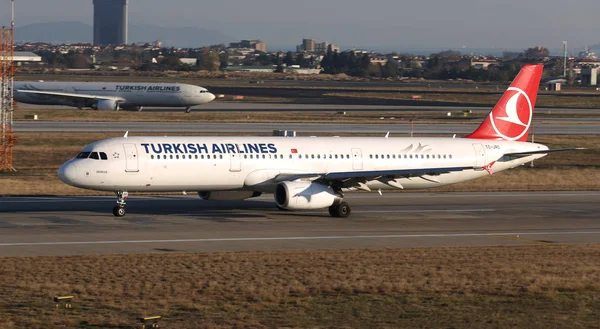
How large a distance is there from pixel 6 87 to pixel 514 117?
92.8 feet

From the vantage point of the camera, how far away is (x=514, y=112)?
44781mm

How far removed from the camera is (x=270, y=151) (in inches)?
1531

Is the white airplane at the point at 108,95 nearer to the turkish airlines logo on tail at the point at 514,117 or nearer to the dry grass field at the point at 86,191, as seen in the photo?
the dry grass field at the point at 86,191

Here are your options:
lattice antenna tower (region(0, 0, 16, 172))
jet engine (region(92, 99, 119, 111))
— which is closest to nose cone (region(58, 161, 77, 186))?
lattice antenna tower (region(0, 0, 16, 172))

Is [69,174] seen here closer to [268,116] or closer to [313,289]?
[313,289]

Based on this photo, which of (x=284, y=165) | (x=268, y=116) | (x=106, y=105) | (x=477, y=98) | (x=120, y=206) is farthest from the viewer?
(x=477, y=98)

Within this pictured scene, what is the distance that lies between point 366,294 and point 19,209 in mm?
20433

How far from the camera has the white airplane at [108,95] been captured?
4210 inches

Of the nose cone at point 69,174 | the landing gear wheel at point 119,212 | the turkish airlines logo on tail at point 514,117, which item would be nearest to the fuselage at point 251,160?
the nose cone at point 69,174

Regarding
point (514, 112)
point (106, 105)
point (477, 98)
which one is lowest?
point (106, 105)

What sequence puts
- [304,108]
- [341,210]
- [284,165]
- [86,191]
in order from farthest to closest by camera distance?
[304,108] → [86,191] → [284,165] → [341,210]

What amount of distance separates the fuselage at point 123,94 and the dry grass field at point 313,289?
82.1 m

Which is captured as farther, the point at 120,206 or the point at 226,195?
the point at 226,195

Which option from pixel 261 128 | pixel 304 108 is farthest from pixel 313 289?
pixel 304 108
